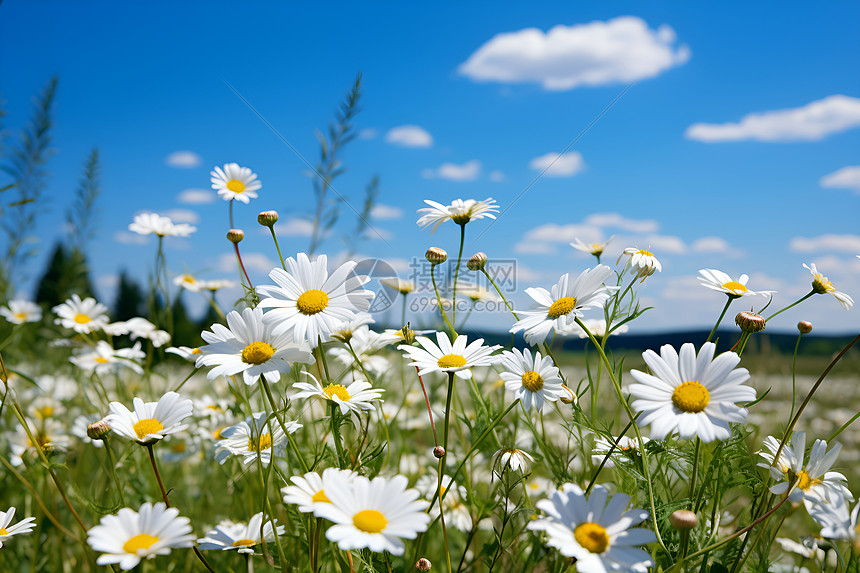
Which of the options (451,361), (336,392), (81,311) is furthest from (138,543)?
(81,311)

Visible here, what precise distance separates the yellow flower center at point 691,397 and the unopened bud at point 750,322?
0.22m

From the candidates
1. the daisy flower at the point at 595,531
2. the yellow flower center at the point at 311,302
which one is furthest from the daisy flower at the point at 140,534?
the daisy flower at the point at 595,531

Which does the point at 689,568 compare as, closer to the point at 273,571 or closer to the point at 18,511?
the point at 273,571

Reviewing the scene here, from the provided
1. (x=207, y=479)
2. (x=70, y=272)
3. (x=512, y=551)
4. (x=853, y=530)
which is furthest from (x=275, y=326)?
(x=70, y=272)

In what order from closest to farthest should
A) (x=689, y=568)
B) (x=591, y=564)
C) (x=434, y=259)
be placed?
(x=591, y=564) → (x=689, y=568) → (x=434, y=259)

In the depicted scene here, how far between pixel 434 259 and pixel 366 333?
0.24 m

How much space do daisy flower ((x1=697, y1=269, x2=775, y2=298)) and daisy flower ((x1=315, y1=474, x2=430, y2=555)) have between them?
67cm

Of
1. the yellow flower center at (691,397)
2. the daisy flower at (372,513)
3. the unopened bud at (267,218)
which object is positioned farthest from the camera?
the unopened bud at (267,218)

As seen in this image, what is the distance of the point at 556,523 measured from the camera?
653 mm

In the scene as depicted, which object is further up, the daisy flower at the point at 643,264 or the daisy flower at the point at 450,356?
the daisy flower at the point at 643,264

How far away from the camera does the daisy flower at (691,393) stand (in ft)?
2.16

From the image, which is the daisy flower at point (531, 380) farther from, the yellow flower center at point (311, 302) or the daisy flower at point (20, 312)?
the daisy flower at point (20, 312)

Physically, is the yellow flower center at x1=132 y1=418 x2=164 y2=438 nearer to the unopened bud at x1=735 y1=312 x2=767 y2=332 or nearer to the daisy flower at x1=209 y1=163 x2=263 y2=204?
the daisy flower at x1=209 y1=163 x2=263 y2=204

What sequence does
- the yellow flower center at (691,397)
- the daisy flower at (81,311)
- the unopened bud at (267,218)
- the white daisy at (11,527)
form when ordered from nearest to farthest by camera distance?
the yellow flower center at (691,397) < the white daisy at (11,527) < the unopened bud at (267,218) < the daisy flower at (81,311)
